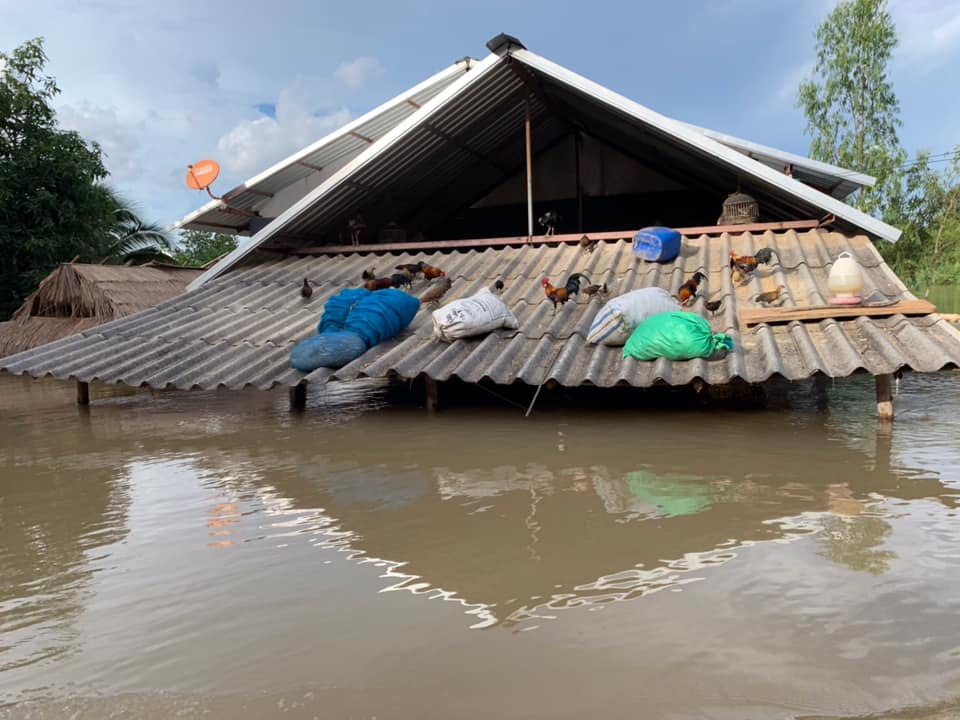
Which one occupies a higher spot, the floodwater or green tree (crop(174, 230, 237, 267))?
green tree (crop(174, 230, 237, 267))

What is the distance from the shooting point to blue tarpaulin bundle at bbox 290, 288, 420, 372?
239 inches

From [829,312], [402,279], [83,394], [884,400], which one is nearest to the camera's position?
[884,400]

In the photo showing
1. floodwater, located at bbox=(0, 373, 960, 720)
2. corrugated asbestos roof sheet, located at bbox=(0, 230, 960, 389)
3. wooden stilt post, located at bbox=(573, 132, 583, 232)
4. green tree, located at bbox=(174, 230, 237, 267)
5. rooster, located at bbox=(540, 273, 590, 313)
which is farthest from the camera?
green tree, located at bbox=(174, 230, 237, 267)

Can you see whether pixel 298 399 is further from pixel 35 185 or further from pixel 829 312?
pixel 35 185

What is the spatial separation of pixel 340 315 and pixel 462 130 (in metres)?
4.12

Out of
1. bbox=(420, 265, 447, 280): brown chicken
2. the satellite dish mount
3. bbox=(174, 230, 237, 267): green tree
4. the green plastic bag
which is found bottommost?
the green plastic bag

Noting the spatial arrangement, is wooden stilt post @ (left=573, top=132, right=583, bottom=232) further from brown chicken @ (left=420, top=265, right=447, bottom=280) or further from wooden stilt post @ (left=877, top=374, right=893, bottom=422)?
wooden stilt post @ (left=877, top=374, right=893, bottom=422)

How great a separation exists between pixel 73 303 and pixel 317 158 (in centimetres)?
643

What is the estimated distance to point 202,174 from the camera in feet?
31.9

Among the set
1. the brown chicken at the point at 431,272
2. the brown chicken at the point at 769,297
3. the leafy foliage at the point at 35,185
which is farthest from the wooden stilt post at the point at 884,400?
the leafy foliage at the point at 35,185

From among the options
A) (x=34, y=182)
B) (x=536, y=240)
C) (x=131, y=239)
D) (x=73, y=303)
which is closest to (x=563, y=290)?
(x=536, y=240)

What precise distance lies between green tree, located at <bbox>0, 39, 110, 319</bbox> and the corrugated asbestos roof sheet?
9.31m

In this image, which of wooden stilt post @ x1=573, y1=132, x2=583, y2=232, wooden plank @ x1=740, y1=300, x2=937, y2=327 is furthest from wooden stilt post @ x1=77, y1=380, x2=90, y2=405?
wooden stilt post @ x1=573, y1=132, x2=583, y2=232

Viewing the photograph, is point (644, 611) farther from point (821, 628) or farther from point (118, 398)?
point (118, 398)
